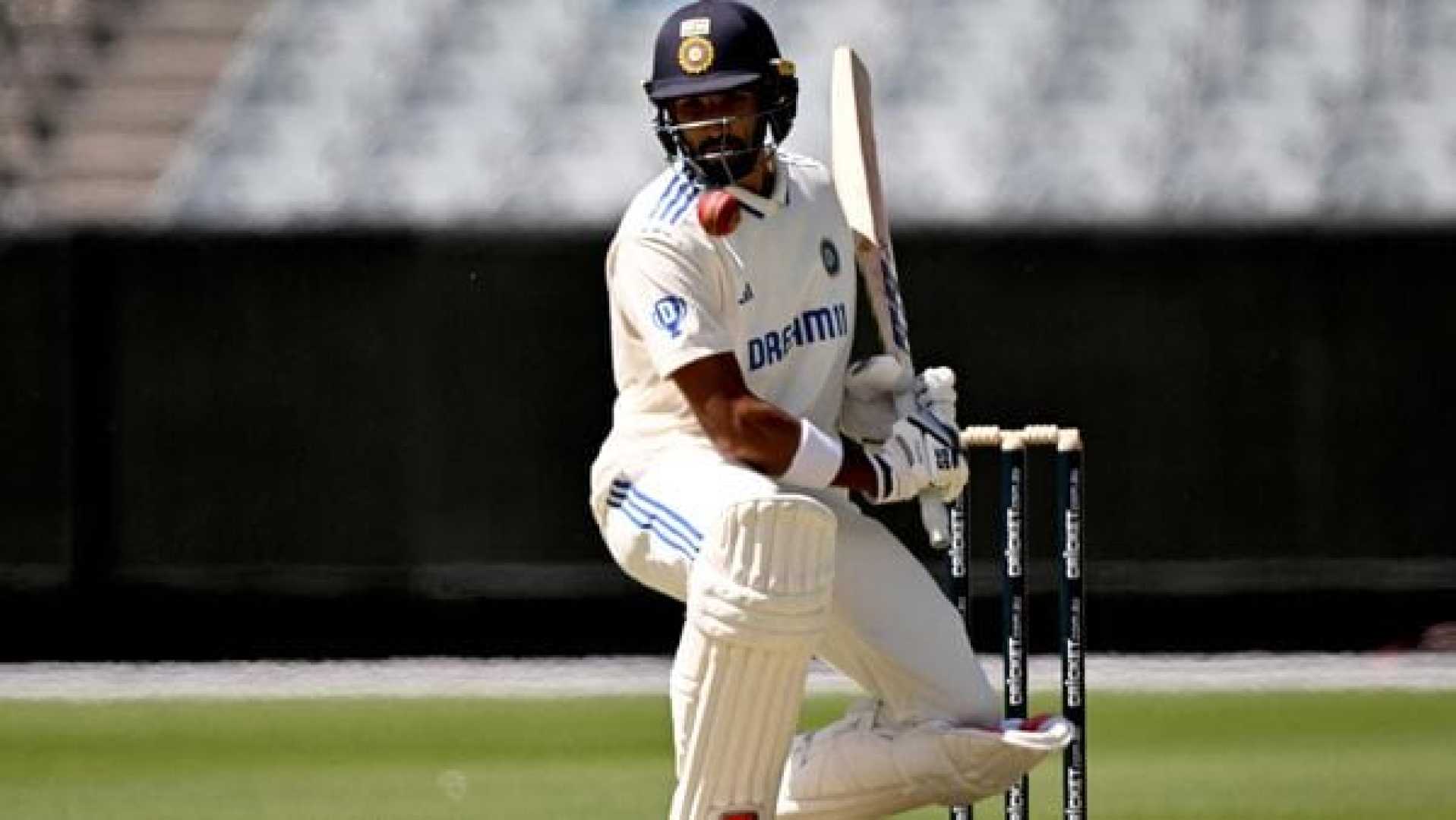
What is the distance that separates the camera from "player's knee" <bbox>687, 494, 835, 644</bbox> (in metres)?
4.24

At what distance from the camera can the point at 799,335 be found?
457cm

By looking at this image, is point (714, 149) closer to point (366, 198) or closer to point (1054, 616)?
point (1054, 616)

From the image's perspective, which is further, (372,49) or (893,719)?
(372,49)

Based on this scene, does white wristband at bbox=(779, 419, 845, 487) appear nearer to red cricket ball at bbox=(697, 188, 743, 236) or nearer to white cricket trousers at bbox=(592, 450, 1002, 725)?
white cricket trousers at bbox=(592, 450, 1002, 725)

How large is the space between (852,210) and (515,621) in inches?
225

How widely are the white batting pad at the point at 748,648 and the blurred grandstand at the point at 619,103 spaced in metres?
9.65

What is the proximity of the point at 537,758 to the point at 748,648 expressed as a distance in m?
3.70

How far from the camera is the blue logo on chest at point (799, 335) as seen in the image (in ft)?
14.8

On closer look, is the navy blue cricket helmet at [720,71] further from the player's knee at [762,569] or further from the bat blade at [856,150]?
the player's knee at [762,569]

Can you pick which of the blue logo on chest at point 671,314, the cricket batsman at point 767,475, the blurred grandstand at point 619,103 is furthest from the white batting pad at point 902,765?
the blurred grandstand at point 619,103

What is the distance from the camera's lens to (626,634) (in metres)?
10.3

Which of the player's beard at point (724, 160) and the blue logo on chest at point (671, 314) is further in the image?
the player's beard at point (724, 160)

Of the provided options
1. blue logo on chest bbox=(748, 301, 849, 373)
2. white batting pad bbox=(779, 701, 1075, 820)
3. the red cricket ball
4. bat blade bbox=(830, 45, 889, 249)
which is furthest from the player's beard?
white batting pad bbox=(779, 701, 1075, 820)

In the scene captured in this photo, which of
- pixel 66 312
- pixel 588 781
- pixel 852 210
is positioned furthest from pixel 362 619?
pixel 852 210
